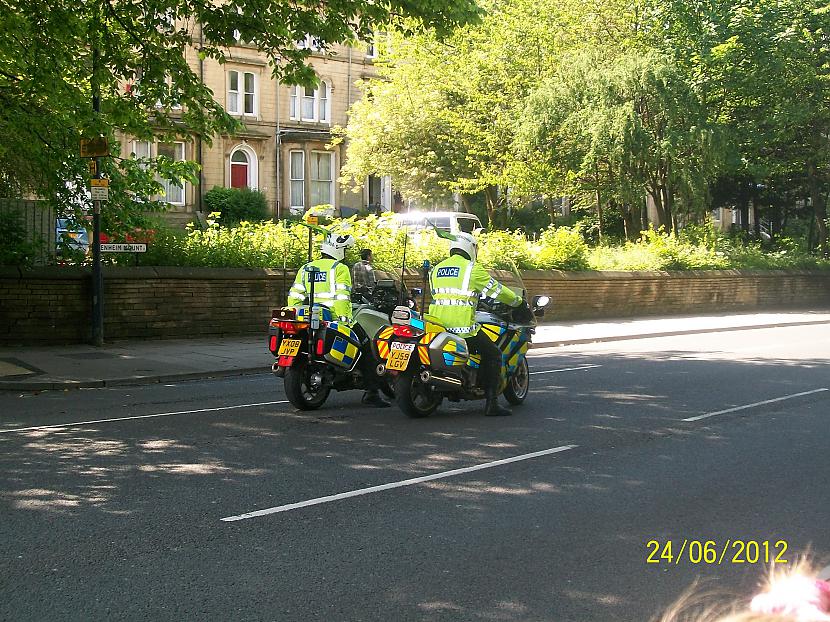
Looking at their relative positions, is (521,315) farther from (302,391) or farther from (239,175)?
(239,175)

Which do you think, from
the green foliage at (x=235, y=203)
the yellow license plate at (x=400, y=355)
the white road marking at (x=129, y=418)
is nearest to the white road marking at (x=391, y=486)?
the yellow license plate at (x=400, y=355)

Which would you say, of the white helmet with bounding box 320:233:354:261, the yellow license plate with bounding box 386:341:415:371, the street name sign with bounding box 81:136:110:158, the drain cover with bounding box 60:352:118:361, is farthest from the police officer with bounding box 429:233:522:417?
the street name sign with bounding box 81:136:110:158

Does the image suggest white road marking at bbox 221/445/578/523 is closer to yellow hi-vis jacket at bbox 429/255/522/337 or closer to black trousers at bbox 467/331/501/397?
black trousers at bbox 467/331/501/397

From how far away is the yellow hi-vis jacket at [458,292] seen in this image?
10.3 m

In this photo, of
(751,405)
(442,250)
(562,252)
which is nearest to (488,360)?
(751,405)

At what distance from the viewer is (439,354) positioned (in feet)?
33.0

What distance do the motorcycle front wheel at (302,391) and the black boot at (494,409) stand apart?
180cm

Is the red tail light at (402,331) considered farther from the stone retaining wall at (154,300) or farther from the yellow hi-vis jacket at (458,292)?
the stone retaining wall at (154,300)

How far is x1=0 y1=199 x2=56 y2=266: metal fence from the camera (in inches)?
721

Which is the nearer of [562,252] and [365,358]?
[365,358]

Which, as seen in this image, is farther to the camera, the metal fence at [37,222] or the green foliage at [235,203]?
the green foliage at [235,203]

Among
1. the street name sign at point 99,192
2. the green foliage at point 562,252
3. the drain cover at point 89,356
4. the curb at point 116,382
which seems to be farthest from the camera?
the green foliage at point 562,252

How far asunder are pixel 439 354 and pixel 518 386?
5.82 ft

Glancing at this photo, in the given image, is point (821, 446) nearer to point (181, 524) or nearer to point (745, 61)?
point (181, 524)
